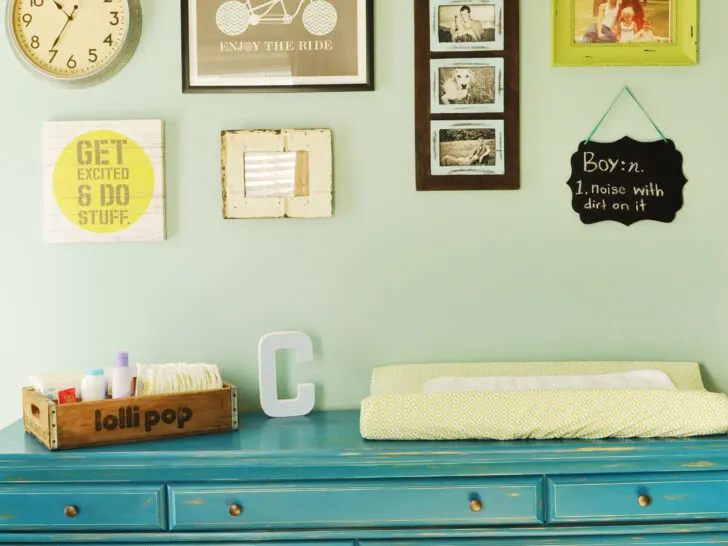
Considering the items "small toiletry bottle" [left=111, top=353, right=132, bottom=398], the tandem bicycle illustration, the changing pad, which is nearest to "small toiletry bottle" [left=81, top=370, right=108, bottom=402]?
"small toiletry bottle" [left=111, top=353, right=132, bottom=398]

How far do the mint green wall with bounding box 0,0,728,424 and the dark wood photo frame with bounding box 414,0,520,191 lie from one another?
0.14ft

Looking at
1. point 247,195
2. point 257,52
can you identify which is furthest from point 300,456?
point 257,52

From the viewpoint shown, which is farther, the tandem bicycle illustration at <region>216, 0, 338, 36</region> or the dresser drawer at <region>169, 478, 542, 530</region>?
the tandem bicycle illustration at <region>216, 0, 338, 36</region>

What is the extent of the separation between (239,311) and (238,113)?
2.16 feet

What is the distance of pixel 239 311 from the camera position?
7.57ft

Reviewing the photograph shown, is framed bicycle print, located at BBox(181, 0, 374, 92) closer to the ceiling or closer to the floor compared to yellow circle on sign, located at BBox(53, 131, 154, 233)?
closer to the ceiling

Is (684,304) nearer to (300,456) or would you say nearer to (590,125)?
(590,125)

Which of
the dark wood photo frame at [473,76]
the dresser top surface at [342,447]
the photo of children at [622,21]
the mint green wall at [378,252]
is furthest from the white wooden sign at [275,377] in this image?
the photo of children at [622,21]

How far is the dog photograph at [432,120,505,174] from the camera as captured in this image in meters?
2.27

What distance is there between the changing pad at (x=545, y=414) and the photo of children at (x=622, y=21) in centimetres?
117

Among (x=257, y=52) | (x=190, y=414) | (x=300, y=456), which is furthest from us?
(x=257, y=52)

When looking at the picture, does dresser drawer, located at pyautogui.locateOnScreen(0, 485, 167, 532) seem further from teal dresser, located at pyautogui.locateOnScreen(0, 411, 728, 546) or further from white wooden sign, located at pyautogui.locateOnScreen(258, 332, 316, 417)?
white wooden sign, located at pyautogui.locateOnScreen(258, 332, 316, 417)

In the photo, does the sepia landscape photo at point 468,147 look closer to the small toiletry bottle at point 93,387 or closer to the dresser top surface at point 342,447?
the dresser top surface at point 342,447

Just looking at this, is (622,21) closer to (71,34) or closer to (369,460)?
(369,460)
